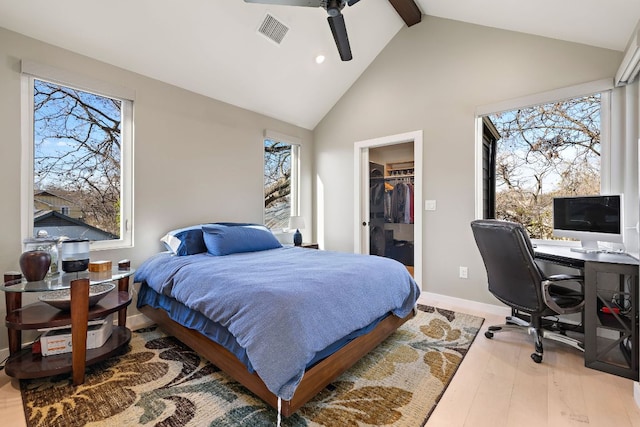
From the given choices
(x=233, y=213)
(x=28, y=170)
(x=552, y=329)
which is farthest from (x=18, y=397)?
(x=552, y=329)

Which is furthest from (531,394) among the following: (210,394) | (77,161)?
(77,161)

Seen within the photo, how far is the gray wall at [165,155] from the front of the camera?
219 centimetres

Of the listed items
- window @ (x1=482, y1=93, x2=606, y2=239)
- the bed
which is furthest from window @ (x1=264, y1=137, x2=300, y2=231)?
window @ (x1=482, y1=93, x2=606, y2=239)

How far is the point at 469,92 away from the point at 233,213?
3.12 metres

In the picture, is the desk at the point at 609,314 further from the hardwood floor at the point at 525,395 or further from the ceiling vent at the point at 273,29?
the ceiling vent at the point at 273,29

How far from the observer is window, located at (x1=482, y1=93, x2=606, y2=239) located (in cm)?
273

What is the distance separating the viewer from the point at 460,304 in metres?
3.31

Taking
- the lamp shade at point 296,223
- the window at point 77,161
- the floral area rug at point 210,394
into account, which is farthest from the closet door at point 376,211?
the window at point 77,161

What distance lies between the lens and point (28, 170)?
229 centimetres

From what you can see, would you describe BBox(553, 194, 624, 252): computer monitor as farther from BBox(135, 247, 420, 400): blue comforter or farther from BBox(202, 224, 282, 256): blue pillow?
BBox(202, 224, 282, 256): blue pillow

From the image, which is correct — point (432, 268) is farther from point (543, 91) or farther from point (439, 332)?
point (543, 91)

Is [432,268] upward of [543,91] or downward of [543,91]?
downward

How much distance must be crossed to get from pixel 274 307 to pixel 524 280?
188cm

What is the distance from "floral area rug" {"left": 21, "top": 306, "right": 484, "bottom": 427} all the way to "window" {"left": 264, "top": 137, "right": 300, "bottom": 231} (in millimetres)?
2296
